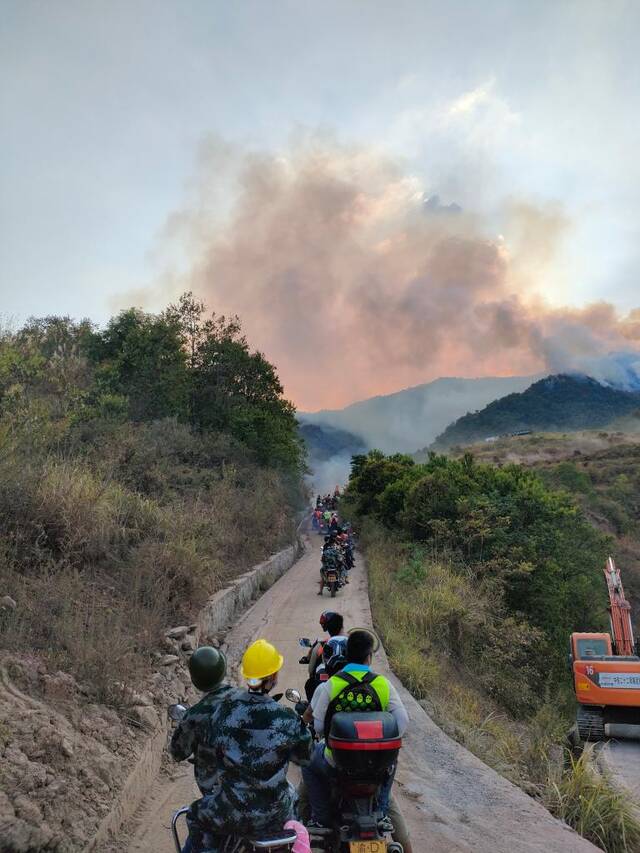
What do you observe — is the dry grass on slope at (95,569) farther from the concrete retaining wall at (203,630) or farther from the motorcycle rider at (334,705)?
the motorcycle rider at (334,705)

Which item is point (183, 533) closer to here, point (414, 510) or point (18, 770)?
point (18, 770)

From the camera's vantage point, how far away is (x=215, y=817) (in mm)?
3221

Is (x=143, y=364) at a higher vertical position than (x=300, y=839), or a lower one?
higher

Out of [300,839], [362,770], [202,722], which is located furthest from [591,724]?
[202,722]

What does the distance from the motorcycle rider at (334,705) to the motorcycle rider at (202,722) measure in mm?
977

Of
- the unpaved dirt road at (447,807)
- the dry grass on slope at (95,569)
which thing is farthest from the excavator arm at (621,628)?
the dry grass on slope at (95,569)

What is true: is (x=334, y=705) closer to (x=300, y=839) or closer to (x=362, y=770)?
(x=362, y=770)

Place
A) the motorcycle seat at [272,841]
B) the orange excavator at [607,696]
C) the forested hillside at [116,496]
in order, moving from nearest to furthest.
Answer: the motorcycle seat at [272,841], the forested hillside at [116,496], the orange excavator at [607,696]

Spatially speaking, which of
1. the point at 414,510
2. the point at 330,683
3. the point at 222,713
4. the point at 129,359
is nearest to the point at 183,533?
the point at 330,683

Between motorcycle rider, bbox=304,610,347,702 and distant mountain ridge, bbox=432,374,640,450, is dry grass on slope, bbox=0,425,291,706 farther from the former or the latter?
distant mountain ridge, bbox=432,374,640,450

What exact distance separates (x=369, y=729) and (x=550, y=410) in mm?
138177

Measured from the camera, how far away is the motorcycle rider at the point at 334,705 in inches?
163

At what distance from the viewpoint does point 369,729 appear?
12.4 ft

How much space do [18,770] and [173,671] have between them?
4.03m
